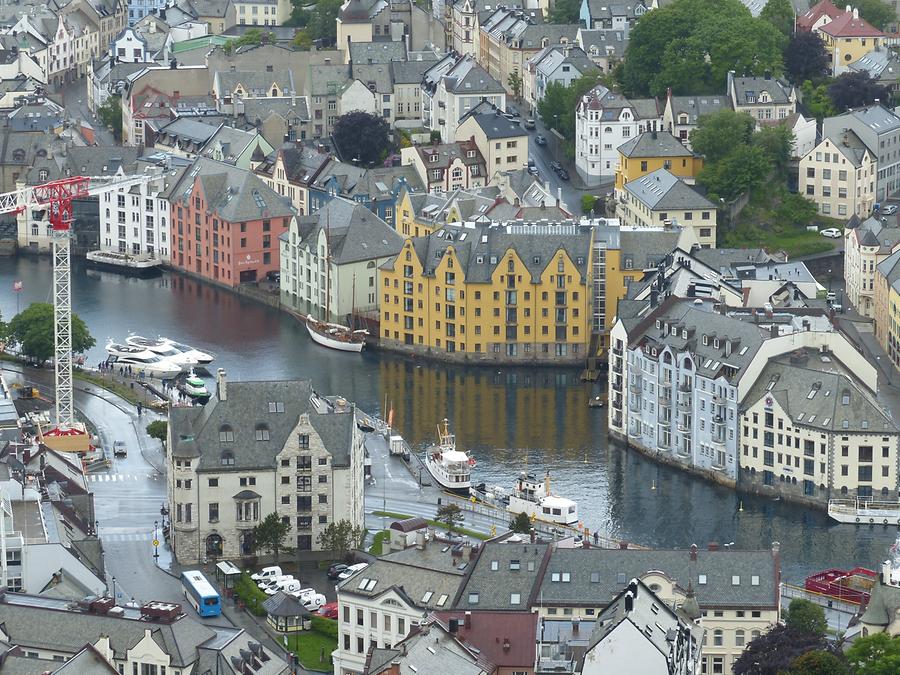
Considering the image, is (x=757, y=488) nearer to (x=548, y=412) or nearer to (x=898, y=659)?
(x=548, y=412)

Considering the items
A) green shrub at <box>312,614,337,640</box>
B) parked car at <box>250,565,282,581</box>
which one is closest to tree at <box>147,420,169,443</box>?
parked car at <box>250,565,282,581</box>

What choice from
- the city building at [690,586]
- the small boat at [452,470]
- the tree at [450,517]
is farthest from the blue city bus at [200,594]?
the small boat at [452,470]

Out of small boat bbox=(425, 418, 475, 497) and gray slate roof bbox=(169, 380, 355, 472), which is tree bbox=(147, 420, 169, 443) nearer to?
small boat bbox=(425, 418, 475, 497)

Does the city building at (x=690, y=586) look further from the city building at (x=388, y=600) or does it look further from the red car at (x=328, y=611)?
the red car at (x=328, y=611)

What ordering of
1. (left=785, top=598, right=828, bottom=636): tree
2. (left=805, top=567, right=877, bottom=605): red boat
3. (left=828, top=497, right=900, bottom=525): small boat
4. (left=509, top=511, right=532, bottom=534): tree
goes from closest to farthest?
(left=785, top=598, right=828, bottom=636): tree < (left=805, top=567, right=877, bottom=605): red boat < (left=509, top=511, right=532, bottom=534): tree < (left=828, top=497, right=900, bottom=525): small boat

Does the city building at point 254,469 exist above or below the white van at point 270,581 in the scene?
above

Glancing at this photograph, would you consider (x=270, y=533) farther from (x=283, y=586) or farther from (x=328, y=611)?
(x=328, y=611)
